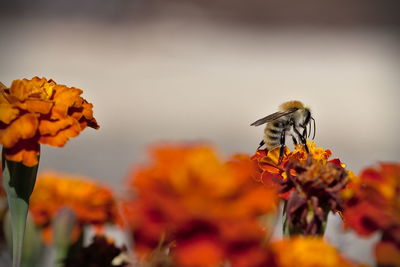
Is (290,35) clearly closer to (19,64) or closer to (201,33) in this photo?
(201,33)

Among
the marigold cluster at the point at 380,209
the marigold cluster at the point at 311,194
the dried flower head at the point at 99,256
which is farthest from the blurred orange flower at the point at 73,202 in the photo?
the marigold cluster at the point at 380,209

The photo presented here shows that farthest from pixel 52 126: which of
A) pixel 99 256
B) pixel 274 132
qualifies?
pixel 274 132

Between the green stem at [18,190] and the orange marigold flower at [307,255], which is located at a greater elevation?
the green stem at [18,190]

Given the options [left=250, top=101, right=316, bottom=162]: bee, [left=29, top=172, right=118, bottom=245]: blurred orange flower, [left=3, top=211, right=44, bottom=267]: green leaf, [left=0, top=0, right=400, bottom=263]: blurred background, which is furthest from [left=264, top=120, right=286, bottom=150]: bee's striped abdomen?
[left=0, top=0, right=400, bottom=263]: blurred background

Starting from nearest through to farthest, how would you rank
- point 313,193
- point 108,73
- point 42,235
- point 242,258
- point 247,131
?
point 242,258
point 313,193
point 42,235
point 247,131
point 108,73

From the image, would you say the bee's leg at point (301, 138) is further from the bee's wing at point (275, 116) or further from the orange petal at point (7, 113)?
the orange petal at point (7, 113)

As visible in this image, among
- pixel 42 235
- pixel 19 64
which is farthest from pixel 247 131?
pixel 42 235
